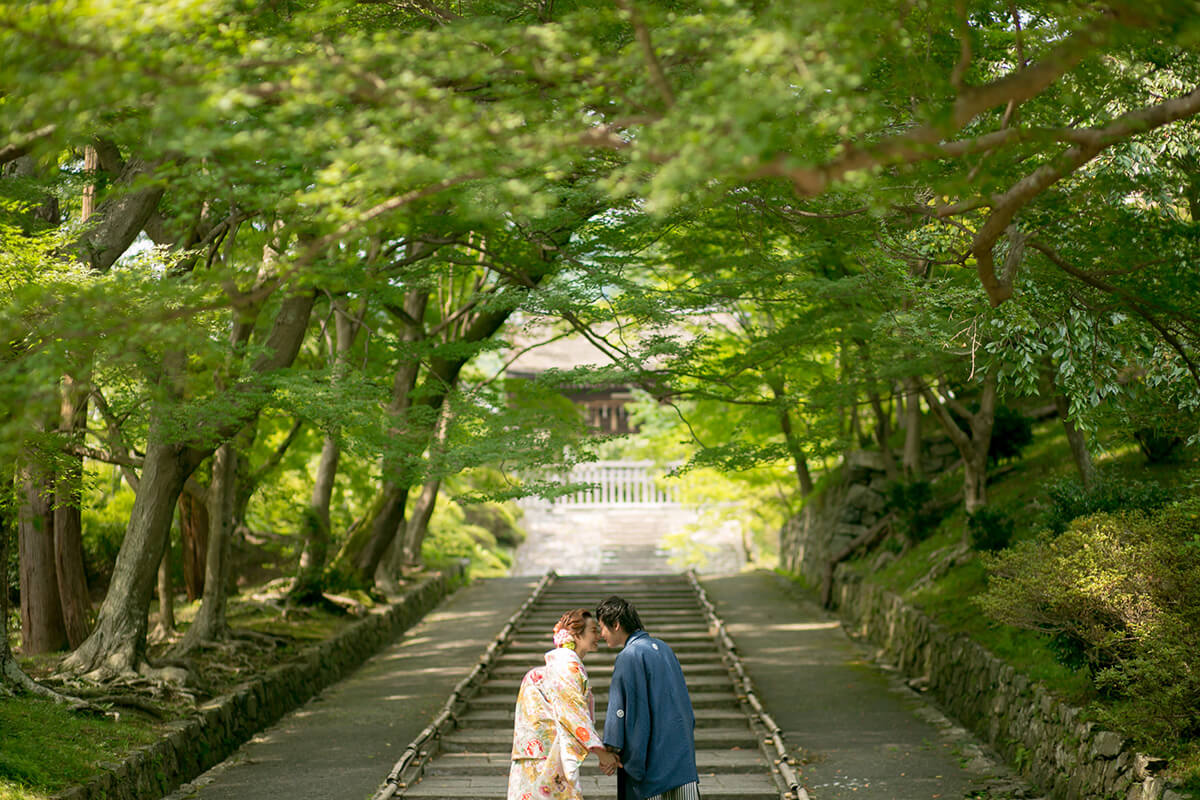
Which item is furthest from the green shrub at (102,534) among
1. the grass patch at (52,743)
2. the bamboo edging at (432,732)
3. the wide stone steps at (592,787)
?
the wide stone steps at (592,787)

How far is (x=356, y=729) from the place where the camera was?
39.1 ft

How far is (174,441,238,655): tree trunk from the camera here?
13.0 meters

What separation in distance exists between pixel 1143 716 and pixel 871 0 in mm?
5299

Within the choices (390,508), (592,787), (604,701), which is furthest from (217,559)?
(592,787)

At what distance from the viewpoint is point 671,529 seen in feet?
113

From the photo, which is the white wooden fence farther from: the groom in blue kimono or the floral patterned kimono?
the groom in blue kimono

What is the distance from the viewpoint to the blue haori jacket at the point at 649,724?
19.8 feet

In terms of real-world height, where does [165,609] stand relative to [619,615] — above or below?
below

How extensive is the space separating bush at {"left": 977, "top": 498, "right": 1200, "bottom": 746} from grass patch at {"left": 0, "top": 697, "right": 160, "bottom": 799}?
7486mm

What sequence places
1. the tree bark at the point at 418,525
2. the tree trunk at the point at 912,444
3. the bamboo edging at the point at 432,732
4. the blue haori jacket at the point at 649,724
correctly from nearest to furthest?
the blue haori jacket at the point at 649,724
the bamboo edging at the point at 432,732
the tree trunk at the point at 912,444
the tree bark at the point at 418,525

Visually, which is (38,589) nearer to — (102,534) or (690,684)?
(102,534)

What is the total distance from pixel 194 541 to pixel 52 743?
304 inches

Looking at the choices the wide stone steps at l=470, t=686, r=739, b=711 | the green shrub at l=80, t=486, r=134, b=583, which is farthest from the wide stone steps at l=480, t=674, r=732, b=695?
the green shrub at l=80, t=486, r=134, b=583

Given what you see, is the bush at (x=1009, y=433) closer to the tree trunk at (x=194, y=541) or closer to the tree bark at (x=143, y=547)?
the tree bark at (x=143, y=547)
